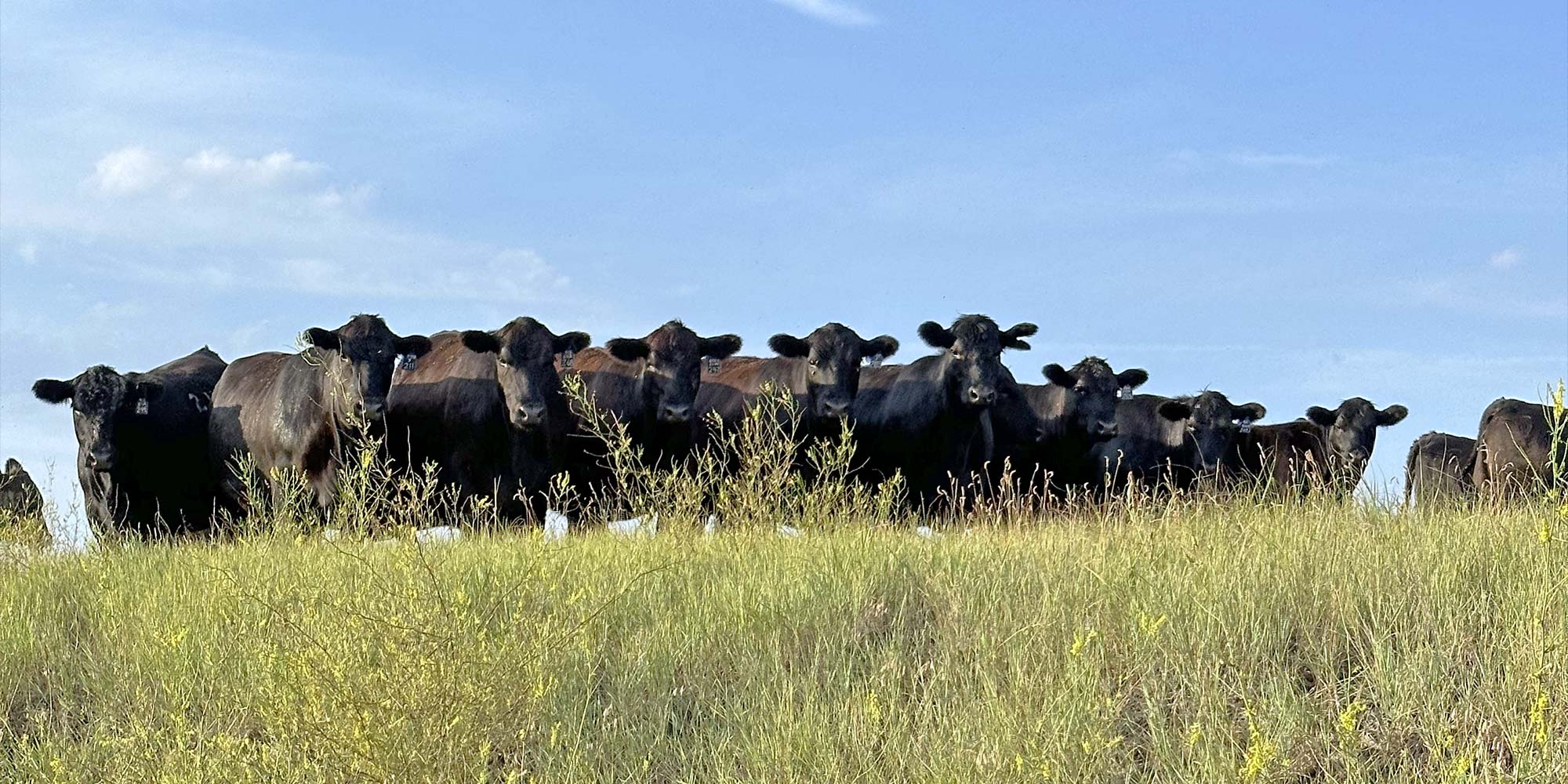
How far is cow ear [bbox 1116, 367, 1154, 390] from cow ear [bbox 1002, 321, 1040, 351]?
418 cm

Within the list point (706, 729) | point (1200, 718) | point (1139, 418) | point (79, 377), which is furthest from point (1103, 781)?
point (1139, 418)

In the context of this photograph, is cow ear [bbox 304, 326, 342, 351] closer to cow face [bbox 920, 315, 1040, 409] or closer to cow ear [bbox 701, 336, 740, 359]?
cow ear [bbox 701, 336, 740, 359]

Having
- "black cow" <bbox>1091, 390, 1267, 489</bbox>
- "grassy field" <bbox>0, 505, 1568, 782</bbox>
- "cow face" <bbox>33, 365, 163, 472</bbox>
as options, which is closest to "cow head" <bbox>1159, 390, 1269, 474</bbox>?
"black cow" <bbox>1091, 390, 1267, 489</bbox>

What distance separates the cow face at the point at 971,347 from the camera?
1686 cm

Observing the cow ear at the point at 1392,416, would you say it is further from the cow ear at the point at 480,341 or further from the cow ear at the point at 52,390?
the cow ear at the point at 52,390

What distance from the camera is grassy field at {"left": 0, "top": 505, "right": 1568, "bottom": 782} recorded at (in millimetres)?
5734

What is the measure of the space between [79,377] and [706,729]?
11693 mm

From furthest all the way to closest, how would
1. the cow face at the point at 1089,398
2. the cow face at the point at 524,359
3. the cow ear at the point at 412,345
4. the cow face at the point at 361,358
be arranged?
the cow face at the point at 1089,398 → the cow ear at the point at 412,345 → the cow face at the point at 524,359 → the cow face at the point at 361,358

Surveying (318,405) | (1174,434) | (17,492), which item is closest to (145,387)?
(318,405)

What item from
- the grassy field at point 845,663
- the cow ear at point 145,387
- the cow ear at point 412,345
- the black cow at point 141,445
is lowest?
the grassy field at point 845,663

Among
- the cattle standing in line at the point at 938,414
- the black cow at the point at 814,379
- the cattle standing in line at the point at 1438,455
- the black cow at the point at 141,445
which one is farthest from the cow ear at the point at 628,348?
the cattle standing in line at the point at 1438,455

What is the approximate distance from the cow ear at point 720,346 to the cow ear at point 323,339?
371 centimetres

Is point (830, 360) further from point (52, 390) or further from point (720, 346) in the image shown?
point (52, 390)

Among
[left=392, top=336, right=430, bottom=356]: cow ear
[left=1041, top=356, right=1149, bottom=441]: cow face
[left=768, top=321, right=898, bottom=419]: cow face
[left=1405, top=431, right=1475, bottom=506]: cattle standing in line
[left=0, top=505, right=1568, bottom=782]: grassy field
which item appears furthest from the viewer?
[left=1405, top=431, right=1475, bottom=506]: cattle standing in line
